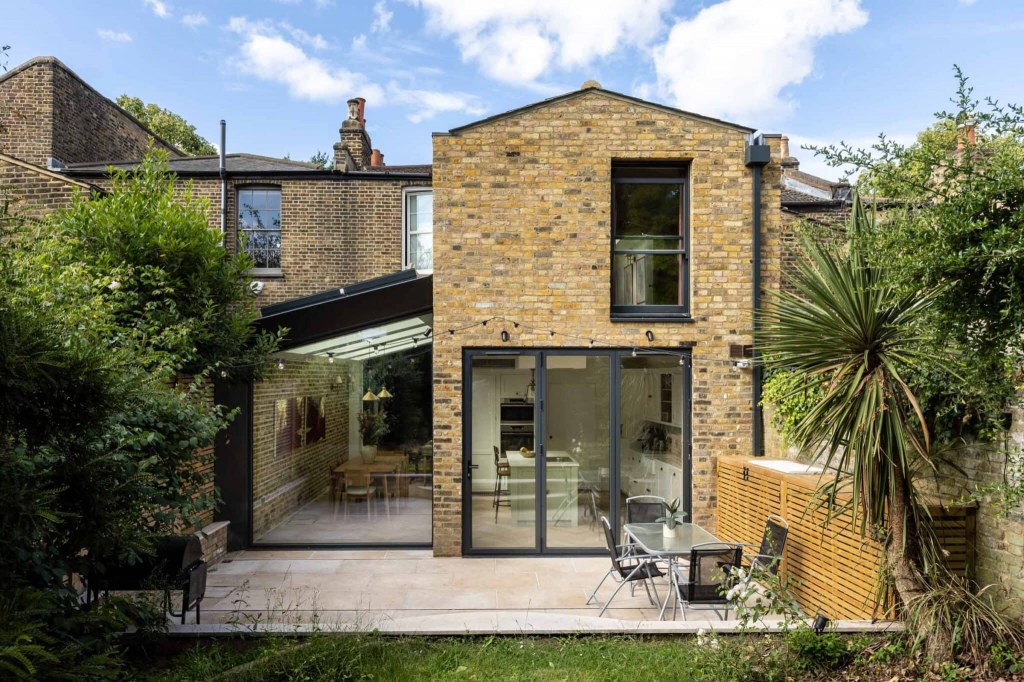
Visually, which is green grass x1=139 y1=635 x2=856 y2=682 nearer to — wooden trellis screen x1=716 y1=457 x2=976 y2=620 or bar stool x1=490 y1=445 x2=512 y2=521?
wooden trellis screen x1=716 y1=457 x2=976 y2=620

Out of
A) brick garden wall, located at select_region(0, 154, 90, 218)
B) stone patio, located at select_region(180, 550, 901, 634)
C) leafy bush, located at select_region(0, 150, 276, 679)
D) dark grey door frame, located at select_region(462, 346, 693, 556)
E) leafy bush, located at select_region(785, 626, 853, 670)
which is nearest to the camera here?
leafy bush, located at select_region(0, 150, 276, 679)

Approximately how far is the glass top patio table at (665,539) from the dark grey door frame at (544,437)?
4.30 feet

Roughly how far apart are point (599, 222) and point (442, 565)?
14.5 ft

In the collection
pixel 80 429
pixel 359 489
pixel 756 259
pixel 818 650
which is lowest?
pixel 818 650

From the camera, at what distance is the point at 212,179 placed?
41.2ft

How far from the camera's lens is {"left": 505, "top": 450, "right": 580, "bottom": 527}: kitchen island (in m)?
7.79

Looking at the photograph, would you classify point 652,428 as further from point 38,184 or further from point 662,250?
point 38,184

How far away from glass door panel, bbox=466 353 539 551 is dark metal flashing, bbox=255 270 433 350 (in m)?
1.07

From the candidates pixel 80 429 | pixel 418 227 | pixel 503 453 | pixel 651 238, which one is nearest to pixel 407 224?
pixel 418 227

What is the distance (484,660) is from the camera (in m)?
4.37

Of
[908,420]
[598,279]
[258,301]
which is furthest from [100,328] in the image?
[258,301]

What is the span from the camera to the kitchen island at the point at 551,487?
25.6ft

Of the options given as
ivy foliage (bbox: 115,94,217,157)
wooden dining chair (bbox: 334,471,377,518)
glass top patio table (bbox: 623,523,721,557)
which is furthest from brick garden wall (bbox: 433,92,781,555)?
ivy foliage (bbox: 115,94,217,157)

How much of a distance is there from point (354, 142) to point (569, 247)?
8.30 metres
